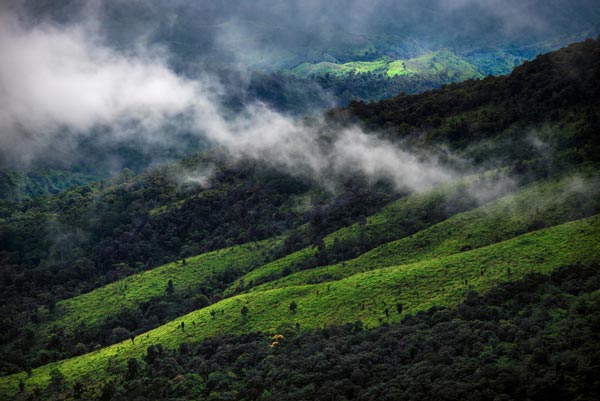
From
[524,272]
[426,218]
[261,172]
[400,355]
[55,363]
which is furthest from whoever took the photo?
[261,172]

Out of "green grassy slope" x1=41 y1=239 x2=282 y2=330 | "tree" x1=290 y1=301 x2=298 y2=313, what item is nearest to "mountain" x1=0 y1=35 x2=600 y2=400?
"tree" x1=290 y1=301 x2=298 y2=313

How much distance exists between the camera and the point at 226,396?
74.0 meters

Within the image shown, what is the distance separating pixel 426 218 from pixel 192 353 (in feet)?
186

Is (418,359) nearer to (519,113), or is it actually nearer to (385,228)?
(385,228)

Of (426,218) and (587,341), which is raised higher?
(426,218)

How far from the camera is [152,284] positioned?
5241 inches

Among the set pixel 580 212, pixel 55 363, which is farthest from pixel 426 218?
pixel 55 363

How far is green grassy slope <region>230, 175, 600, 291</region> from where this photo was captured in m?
98.4

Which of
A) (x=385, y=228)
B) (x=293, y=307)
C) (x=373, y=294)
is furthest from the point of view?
(x=385, y=228)

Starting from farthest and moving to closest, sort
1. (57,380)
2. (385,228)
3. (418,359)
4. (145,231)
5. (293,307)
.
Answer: (145,231)
(385,228)
(293,307)
(57,380)
(418,359)

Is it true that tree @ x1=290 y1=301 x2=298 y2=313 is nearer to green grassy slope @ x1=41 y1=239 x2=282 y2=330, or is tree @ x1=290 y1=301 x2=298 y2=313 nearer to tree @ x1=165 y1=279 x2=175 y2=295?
green grassy slope @ x1=41 y1=239 x2=282 y2=330

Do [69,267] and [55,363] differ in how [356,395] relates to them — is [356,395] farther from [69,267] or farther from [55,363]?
[69,267]

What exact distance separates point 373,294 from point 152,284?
6241 cm

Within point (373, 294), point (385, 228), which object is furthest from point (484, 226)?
point (373, 294)
